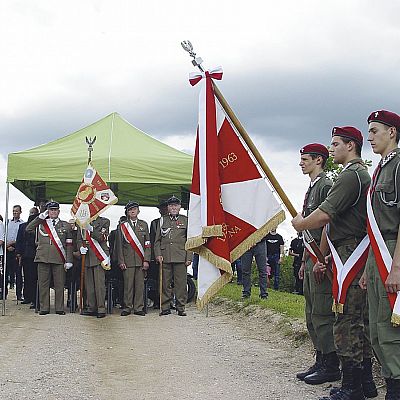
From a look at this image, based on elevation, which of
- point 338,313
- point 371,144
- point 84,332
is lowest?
point 84,332

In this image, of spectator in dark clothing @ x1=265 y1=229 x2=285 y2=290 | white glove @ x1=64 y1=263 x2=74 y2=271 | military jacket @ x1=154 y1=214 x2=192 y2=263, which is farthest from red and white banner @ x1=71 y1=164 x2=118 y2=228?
spectator in dark clothing @ x1=265 y1=229 x2=285 y2=290

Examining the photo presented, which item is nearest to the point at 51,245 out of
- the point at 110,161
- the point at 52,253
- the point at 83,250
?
the point at 52,253

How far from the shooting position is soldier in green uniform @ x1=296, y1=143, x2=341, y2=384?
5738mm

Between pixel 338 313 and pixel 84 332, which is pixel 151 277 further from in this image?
pixel 338 313

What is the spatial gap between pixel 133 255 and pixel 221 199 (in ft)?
19.7

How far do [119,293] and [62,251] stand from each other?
144 centimetres

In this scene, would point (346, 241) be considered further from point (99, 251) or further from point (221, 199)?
point (99, 251)

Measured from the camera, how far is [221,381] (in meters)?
6.04

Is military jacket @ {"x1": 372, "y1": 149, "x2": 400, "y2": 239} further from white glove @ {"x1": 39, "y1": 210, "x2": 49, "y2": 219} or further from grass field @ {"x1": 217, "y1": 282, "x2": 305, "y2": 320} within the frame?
white glove @ {"x1": 39, "y1": 210, "x2": 49, "y2": 219}

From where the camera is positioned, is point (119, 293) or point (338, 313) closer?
point (338, 313)

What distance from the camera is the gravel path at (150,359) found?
222 inches

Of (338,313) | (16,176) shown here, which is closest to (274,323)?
(338,313)

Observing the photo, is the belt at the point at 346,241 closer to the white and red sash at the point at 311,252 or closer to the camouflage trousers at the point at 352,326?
the camouflage trousers at the point at 352,326

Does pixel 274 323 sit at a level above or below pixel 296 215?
below
